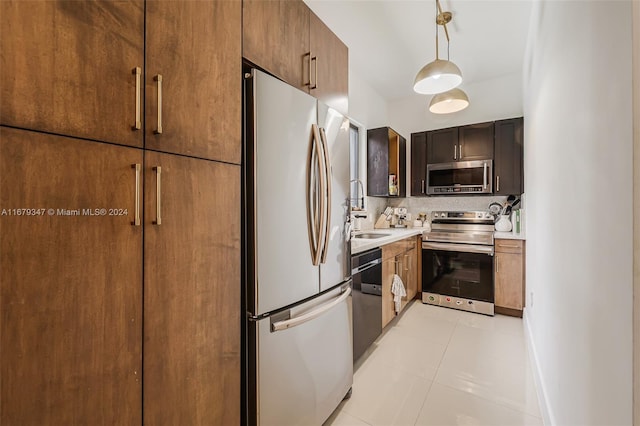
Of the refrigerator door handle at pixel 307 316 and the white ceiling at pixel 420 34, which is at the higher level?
the white ceiling at pixel 420 34

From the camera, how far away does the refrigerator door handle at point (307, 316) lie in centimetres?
125

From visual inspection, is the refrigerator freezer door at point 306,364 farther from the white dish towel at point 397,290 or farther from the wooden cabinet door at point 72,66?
the white dish towel at point 397,290

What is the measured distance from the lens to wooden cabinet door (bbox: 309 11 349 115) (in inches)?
62.5

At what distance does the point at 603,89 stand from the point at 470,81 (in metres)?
3.51

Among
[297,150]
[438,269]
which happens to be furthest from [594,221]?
[438,269]

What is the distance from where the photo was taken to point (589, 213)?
89 cm

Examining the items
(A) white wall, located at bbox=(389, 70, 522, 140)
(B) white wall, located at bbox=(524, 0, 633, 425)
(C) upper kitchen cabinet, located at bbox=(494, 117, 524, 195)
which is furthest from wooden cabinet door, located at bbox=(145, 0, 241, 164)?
(A) white wall, located at bbox=(389, 70, 522, 140)

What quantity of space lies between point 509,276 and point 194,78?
3.44 m

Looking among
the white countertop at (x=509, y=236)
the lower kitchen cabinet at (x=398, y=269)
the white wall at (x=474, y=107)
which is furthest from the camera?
the white wall at (x=474, y=107)

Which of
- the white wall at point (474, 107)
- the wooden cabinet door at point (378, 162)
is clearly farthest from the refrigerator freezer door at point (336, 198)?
the white wall at point (474, 107)

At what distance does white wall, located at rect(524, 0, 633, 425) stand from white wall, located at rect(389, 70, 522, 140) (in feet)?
7.75

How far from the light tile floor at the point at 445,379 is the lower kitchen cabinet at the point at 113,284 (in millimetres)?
1055

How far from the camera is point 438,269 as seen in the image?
3.39 m

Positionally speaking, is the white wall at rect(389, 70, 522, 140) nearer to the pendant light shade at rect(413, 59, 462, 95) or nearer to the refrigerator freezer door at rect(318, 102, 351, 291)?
the pendant light shade at rect(413, 59, 462, 95)
